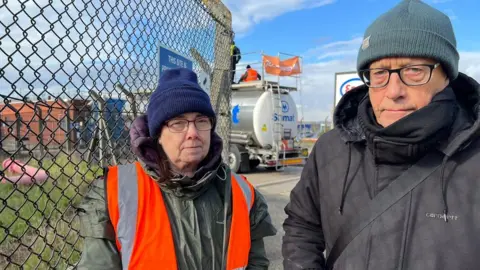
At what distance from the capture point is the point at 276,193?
8.11m

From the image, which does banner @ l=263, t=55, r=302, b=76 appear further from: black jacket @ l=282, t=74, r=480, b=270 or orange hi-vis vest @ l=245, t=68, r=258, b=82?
black jacket @ l=282, t=74, r=480, b=270

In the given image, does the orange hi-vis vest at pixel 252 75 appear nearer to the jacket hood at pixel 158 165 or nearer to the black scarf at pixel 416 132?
the jacket hood at pixel 158 165

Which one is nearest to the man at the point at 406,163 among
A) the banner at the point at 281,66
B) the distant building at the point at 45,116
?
the distant building at the point at 45,116

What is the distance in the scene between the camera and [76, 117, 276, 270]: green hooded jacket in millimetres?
1535

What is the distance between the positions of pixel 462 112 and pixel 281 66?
34.5ft

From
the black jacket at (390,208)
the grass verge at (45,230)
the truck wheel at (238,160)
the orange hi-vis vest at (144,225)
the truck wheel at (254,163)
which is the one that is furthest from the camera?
the truck wheel at (254,163)

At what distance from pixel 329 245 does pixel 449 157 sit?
636 millimetres

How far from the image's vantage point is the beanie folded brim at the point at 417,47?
1370mm

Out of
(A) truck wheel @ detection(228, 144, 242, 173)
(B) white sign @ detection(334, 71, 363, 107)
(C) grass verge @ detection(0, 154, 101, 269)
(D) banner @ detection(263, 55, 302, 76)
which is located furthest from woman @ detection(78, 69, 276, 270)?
(D) banner @ detection(263, 55, 302, 76)

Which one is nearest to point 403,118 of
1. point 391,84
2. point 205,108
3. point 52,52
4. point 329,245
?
point 391,84

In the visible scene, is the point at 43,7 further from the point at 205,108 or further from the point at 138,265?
the point at 138,265

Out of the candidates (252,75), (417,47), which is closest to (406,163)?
(417,47)

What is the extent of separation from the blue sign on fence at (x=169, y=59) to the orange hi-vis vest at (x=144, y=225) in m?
1.55

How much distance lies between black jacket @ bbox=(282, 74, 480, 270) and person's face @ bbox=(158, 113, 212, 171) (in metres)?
0.54
